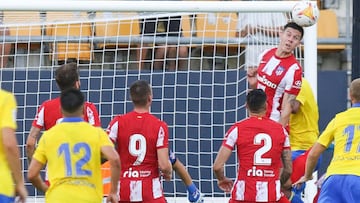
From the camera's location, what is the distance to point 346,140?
883 cm

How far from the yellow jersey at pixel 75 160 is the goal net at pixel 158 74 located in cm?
370

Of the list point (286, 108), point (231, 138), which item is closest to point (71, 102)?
point (231, 138)

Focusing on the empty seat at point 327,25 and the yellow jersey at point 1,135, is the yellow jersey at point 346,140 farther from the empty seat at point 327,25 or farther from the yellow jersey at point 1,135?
the empty seat at point 327,25

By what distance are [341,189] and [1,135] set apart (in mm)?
3157

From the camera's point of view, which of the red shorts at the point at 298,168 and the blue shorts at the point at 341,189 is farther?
the red shorts at the point at 298,168

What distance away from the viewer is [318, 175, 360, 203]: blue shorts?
8.77m

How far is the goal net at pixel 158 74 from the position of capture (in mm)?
11742

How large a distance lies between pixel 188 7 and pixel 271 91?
1.33 metres

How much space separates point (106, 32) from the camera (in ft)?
41.9

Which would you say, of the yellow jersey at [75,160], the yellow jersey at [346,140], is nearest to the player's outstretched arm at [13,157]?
the yellow jersey at [75,160]

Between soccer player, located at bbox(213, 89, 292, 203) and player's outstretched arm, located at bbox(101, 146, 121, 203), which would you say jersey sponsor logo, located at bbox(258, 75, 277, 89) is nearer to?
soccer player, located at bbox(213, 89, 292, 203)

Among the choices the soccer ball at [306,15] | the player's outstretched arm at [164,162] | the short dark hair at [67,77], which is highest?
the soccer ball at [306,15]

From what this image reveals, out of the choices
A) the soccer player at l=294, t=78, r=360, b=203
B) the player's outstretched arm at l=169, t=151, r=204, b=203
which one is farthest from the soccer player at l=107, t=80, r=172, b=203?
the soccer player at l=294, t=78, r=360, b=203

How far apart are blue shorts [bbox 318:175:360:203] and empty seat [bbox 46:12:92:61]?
4006mm
